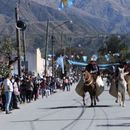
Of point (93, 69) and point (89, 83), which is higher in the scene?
point (93, 69)

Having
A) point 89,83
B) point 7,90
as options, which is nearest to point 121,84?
point 89,83

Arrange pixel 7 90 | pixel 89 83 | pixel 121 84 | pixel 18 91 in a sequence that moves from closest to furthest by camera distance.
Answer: pixel 7 90 → pixel 121 84 → pixel 89 83 → pixel 18 91

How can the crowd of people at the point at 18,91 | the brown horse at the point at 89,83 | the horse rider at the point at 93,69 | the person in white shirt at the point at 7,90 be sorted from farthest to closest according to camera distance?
1. the horse rider at the point at 93,69
2. the brown horse at the point at 89,83
3. the crowd of people at the point at 18,91
4. the person in white shirt at the point at 7,90

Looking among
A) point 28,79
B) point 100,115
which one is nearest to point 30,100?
point 28,79

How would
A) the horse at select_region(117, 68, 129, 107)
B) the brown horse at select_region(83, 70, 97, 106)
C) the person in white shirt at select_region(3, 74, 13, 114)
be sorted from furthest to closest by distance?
the brown horse at select_region(83, 70, 97, 106) → the horse at select_region(117, 68, 129, 107) → the person in white shirt at select_region(3, 74, 13, 114)

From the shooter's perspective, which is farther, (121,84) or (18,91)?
(18,91)

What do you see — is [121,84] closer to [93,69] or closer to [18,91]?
[93,69]

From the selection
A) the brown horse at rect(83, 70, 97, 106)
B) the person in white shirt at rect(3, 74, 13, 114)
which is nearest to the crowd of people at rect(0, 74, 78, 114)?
the person in white shirt at rect(3, 74, 13, 114)

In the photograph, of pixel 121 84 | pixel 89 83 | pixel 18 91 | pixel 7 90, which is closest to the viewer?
pixel 7 90

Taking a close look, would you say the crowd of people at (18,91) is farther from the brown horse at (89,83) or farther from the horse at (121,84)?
the horse at (121,84)

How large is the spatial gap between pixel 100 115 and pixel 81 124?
3.83m

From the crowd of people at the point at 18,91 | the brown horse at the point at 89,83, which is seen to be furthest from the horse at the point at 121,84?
the crowd of people at the point at 18,91

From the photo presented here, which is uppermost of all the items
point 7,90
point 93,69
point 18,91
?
point 93,69

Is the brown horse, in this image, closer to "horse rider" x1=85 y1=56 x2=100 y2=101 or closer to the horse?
"horse rider" x1=85 y1=56 x2=100 y2=101
